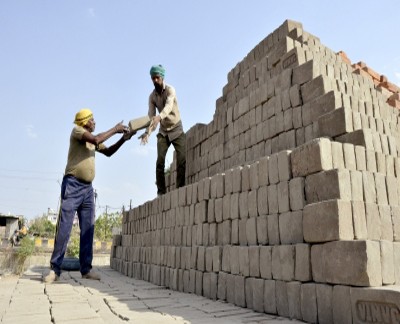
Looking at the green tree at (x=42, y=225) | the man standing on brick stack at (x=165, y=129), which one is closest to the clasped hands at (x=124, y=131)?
the man standing on brick stack at (x=165, y=129)

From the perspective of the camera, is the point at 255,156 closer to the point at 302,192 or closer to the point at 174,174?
the point at 302,192

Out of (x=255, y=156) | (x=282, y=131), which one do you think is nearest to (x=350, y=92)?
(x=282, y=131)

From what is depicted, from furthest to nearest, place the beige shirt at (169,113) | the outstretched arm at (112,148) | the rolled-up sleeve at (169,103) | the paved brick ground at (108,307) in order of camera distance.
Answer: the beige shirt at (169,113) < the rolled-up sleeve at (169,103) < the outstretched arm at (112,148) < the paved brick ground at (108,307)

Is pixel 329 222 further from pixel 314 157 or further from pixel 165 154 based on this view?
pixel 165 154

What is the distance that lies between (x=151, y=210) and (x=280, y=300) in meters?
3.24

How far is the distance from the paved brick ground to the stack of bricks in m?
0.28

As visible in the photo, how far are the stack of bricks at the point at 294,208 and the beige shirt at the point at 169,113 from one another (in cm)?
86

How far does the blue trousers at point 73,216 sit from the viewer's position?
13.8 ft

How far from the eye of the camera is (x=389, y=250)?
213cm

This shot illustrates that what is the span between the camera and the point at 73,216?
14.3 feet

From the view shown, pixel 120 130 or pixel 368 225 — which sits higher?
pixel 120 130

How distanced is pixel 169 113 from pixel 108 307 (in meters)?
3.64

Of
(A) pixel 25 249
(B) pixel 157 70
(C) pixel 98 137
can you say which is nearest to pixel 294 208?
(C) pixel 98 137

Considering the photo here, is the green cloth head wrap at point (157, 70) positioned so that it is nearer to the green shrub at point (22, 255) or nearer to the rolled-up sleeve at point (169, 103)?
the rolled-up sleeve at point (169, 103)
